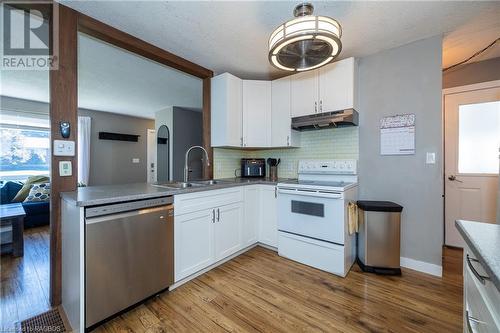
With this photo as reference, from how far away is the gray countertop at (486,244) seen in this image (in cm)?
62

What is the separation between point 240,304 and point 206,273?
620mm

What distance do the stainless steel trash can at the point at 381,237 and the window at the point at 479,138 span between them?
1.48m

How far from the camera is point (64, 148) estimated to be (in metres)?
1.75

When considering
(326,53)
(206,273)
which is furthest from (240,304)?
(326,53)

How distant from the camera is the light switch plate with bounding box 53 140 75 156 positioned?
1711 millimetres

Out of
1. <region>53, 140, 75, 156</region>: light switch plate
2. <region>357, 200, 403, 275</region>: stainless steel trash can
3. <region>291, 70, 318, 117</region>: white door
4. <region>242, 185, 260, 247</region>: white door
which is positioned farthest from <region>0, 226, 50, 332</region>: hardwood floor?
<region>291, 70, 318, 117</region>: white door

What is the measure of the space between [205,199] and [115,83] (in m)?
2.91

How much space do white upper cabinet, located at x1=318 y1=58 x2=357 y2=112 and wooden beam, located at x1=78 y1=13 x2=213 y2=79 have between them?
5.37ft

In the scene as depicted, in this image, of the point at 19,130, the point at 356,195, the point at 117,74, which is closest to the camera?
the point at 356,195

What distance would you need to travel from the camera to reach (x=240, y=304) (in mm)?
1743

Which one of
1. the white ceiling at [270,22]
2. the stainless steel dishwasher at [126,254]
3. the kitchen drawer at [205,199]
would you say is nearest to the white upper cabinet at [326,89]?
the white ceiling at [270,22]

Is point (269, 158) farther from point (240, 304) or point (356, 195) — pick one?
point (240, 304)

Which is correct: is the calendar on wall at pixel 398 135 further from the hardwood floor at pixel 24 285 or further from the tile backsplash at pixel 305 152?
the hardwood floor at pixel 24 285

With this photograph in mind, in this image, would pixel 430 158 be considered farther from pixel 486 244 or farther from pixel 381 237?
pixel 486 244
